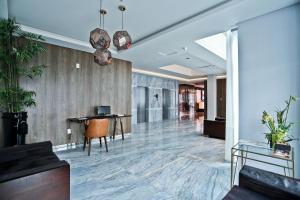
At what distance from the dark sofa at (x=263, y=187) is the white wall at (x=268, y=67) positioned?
134cm

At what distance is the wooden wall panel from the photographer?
13.7 ft

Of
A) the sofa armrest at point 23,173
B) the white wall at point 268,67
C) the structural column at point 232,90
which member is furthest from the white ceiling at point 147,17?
the sofa armrest at point 23,173

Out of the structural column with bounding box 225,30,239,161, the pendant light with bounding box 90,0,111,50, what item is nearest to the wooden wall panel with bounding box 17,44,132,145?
the pendant light with bounding box 90,0,111,50

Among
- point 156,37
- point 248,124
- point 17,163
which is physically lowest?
point 17,163

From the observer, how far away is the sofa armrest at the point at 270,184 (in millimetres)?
1349

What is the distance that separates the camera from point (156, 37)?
3.95 meters

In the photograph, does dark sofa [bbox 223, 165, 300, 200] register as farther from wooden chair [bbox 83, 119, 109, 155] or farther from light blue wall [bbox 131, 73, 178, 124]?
light blue wall [bbox 131, 73, 178, 124]

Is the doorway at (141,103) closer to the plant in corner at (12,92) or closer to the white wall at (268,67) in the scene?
the plant in corner at (12,92)

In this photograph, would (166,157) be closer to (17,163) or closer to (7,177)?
(17,163)

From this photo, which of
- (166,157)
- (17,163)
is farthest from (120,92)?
(17,163)

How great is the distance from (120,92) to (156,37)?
2727 mm

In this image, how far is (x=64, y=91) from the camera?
4.61m

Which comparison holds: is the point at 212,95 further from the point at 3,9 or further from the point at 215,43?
the point at 3,9

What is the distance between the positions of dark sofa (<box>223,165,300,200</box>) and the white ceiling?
247 cm
